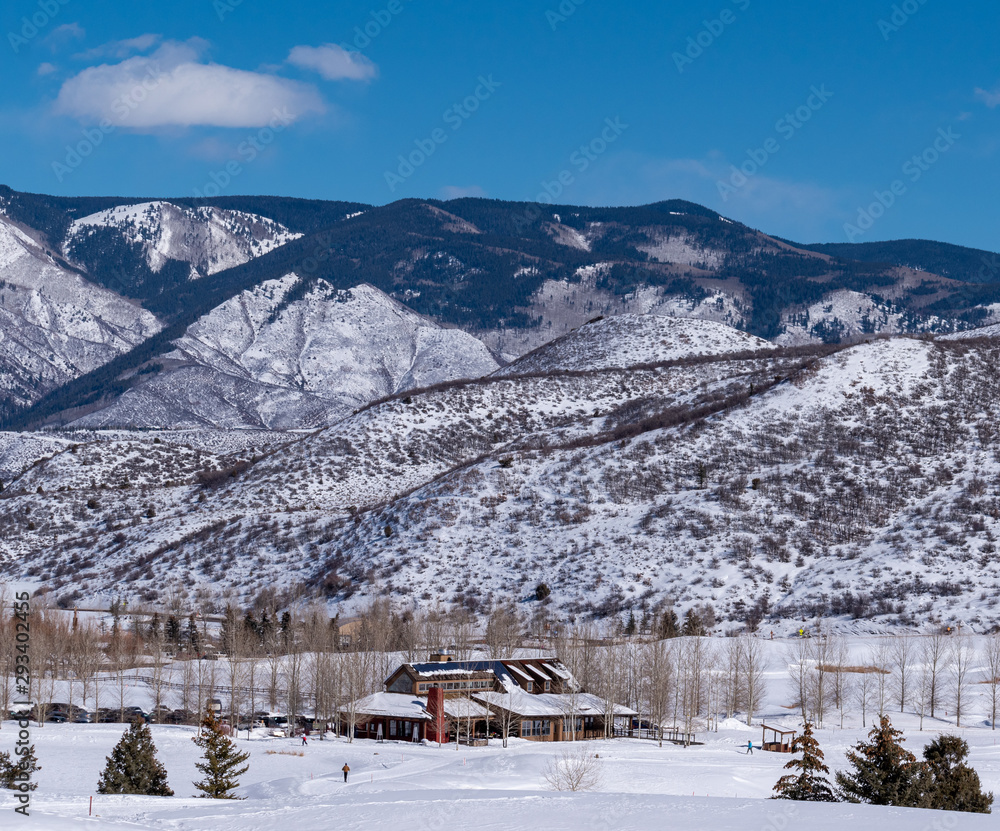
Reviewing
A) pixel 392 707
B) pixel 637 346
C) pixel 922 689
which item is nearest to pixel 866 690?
pixel 922 689

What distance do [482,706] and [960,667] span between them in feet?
98.5

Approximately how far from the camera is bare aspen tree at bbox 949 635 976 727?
7019 cm

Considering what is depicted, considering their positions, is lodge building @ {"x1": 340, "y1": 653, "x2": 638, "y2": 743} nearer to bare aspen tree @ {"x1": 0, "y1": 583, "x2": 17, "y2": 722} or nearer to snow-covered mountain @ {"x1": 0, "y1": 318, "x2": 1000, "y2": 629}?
bare aspen tree @ {"x1": 0, "y1": 583, "x2": 17, "y2": 722}

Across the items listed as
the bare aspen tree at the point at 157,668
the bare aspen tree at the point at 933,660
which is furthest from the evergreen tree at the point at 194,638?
the bare aspen tree at the point at 933,660

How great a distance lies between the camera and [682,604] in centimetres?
9250

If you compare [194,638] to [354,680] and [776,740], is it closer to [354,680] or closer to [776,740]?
[354,680]

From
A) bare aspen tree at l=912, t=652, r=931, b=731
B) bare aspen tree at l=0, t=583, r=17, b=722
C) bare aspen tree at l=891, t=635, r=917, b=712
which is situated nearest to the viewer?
bare aspen tree at l=0, t=583, r=17, b=722

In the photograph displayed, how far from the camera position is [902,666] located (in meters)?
73.7

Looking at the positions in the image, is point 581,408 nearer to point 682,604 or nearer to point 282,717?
point 682,604

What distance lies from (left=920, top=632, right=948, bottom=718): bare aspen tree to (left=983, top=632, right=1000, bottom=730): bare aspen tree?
2627mm

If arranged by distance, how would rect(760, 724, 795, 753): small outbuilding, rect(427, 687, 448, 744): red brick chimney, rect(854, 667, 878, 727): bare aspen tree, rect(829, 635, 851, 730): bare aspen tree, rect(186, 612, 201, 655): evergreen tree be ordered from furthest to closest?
rect(186, 612, 201, 655): evergreen tree, rect(854, 667, 878, 727): bare aspen tree, rect(829, 635, 851, 730): bare aspen tree, rect(427, 687, 448, 744): red brick chimney, rect(760, 724, 795, 753): small outbuilding

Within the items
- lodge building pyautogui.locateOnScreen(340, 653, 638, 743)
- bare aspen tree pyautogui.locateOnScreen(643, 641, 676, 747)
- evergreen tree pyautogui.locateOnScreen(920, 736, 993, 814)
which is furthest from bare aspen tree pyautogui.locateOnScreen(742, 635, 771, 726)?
evergreen tree pyautogui.locateOnScreen(920, 736, 993, 814)

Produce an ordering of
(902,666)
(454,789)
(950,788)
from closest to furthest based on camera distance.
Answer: (950,788), (454,789), (902,666)

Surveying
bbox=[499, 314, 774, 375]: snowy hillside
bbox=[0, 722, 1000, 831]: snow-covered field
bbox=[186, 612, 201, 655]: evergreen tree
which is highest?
bbox=[499, 314, 774, 375]: snowy hillside
